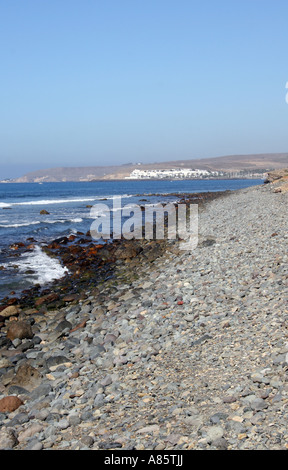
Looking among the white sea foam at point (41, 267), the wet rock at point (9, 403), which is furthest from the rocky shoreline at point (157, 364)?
the white sea foam at point (41, 267)

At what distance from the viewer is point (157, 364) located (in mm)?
5703

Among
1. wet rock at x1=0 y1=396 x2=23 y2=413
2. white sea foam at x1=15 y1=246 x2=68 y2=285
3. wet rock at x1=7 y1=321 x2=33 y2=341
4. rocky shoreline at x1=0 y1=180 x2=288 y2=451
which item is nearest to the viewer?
rocky shoreline at x1=0 y1=180 x2=288 y2=451

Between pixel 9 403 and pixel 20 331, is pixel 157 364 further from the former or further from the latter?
pixel 20 331

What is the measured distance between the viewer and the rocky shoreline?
411 centimetres

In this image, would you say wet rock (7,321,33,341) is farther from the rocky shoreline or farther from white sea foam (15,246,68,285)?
white sea foam (15,246,68,285)

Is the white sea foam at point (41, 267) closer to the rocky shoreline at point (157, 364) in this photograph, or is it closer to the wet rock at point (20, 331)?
the rocky shoreline at point (157, 364)

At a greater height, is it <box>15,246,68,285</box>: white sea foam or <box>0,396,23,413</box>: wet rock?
<box>15,246,68,285</box>: white sea foam

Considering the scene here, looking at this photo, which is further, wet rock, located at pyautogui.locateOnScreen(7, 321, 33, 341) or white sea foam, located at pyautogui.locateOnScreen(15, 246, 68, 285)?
white sea foam, located at pyautogui.locateOnScreen(15, 246, 68, 285)

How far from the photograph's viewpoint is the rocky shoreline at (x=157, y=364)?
4.11 meters

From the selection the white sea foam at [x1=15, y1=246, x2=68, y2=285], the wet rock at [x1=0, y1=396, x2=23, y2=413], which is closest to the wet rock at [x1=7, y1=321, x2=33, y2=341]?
the wet rock at [x1=0, y1=396, x2=23, y2=413]

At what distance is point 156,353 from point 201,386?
1.36 meters

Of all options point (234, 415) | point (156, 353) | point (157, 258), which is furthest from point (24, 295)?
point (234, 415)

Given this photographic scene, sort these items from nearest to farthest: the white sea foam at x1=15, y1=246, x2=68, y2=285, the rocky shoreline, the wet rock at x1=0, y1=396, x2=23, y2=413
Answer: the rocky shoreline
the wet rock at x1=0, y1=396, x2=23, y2=413
the white sea foam at x1=15, y1=246, x2=68, y2=285

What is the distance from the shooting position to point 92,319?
8.48 meters
